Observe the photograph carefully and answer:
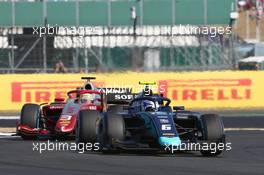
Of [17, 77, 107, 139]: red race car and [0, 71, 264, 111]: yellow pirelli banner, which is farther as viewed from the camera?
[0, 71, 264, 111]: yellow pirelli banner

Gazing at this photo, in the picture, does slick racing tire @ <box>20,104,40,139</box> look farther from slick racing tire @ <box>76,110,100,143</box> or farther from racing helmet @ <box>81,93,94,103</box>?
slick racing tire @ <box>76,110,100,143</box>

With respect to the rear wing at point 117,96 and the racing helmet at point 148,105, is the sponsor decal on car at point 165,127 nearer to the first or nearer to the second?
the racing helmet at point 148,105

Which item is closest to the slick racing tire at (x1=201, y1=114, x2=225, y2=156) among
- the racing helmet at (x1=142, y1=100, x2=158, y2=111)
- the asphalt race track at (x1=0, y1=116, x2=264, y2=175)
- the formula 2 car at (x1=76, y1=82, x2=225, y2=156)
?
the formula 2 car at (x1=76, y1=82, x2=225, y2=156)

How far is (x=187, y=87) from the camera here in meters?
28.8

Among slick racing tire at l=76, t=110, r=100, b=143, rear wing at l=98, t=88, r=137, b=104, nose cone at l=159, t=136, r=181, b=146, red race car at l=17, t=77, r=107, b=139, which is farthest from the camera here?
rear wing at l=98, t=88, r=137, b=104

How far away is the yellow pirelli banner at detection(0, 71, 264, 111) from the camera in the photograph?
2861 centimetres

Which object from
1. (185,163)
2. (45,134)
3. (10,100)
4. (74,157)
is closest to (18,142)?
(45,134)

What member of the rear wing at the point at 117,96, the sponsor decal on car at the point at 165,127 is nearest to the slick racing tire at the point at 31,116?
the rear wing at the point at 117,96

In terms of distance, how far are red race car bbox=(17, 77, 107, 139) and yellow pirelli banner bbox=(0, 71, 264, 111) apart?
9615mm

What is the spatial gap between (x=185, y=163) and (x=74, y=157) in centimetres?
198

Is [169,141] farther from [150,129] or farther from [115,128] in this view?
[115,128]

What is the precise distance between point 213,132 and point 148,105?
1.64m

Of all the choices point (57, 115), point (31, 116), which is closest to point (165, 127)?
point (31, 116)

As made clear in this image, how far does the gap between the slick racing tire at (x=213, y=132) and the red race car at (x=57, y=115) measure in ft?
12.9
